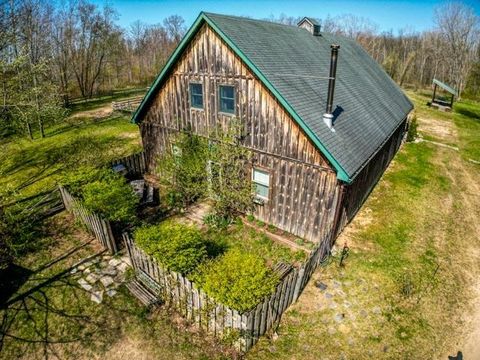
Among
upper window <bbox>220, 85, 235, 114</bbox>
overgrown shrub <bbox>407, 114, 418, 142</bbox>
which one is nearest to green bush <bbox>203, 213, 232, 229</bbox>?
upper window <bbox>220, 85, 235, 114</bbox>

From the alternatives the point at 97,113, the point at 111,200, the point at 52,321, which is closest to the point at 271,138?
the point at 111,200

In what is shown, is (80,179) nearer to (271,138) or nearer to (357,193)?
(271,138)

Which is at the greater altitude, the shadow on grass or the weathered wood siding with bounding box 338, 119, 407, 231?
the weathered wood siding with bounding box 338, 119, 407, 231

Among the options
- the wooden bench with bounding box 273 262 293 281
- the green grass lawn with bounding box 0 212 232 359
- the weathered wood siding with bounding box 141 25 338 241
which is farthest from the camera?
the weathered wood siding with bounding box 141 25 338 241

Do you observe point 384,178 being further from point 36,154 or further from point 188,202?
point 36,154

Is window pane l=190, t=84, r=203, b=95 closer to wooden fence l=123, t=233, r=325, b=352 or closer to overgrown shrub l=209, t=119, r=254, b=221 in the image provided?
overgrown shrub l=209, t=119, r=254, b=221

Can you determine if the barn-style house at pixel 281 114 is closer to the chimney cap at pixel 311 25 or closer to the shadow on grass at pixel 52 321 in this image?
the chimney cap at pixel 311 25

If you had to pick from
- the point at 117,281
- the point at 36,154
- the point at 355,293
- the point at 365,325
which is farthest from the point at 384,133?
the point at 36,154
